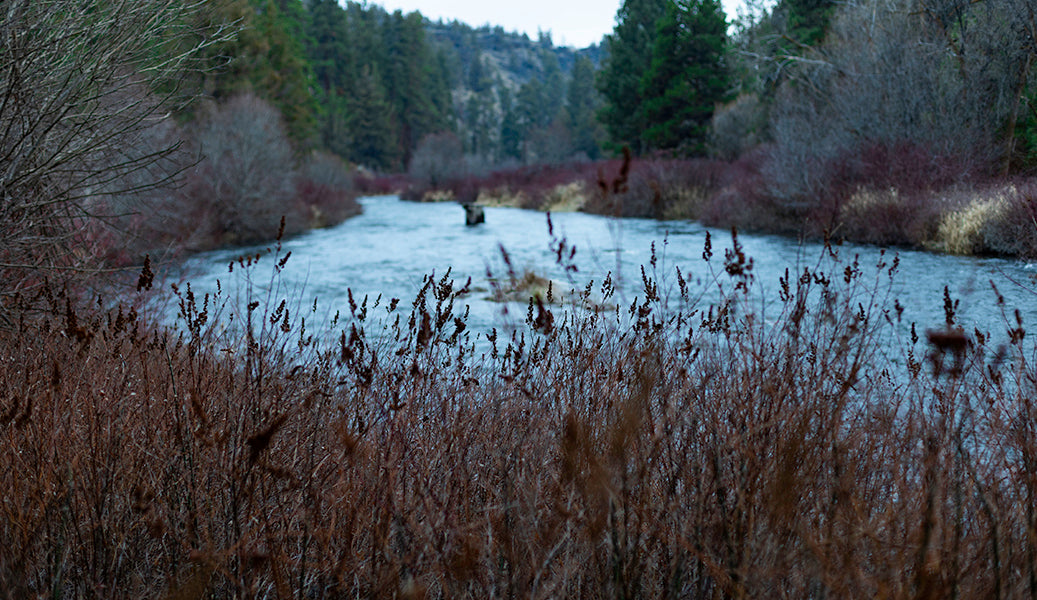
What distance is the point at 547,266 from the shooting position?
12617 mm

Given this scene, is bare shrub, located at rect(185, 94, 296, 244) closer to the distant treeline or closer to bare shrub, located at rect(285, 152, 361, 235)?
bare shrub, located at rect(285, 152, 361, 235)

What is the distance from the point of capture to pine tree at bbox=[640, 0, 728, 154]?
31219mm

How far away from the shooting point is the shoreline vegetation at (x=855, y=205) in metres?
10.6

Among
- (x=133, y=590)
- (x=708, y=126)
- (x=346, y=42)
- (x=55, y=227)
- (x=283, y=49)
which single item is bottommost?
(x=133, y=590)

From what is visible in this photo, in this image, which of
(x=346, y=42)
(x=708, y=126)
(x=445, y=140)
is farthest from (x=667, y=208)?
(x=346, y=42)

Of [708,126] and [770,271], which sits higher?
[708,126]

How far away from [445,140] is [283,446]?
1725 inches

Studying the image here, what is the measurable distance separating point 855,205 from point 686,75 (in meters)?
19.8

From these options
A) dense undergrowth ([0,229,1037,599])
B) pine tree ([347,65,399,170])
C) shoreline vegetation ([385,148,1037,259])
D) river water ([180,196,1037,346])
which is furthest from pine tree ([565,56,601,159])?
dense undergrowth ([0,229,1037,599])

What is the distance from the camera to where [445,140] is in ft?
149

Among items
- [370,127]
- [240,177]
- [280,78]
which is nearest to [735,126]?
[240,177]

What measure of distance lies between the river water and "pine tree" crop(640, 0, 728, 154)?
12.6m

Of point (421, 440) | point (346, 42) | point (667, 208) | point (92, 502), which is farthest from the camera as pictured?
point (346, 42)

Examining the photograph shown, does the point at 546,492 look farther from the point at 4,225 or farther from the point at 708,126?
the point at 708,126
